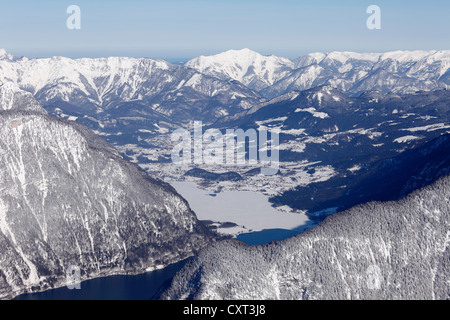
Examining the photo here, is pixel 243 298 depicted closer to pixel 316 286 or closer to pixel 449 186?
pixel 316 286

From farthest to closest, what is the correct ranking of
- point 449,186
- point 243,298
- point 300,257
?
point 449,186, point 300,257, point 243,298

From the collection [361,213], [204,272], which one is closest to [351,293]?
[361,213]

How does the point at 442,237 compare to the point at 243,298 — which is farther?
the point at 442,237
